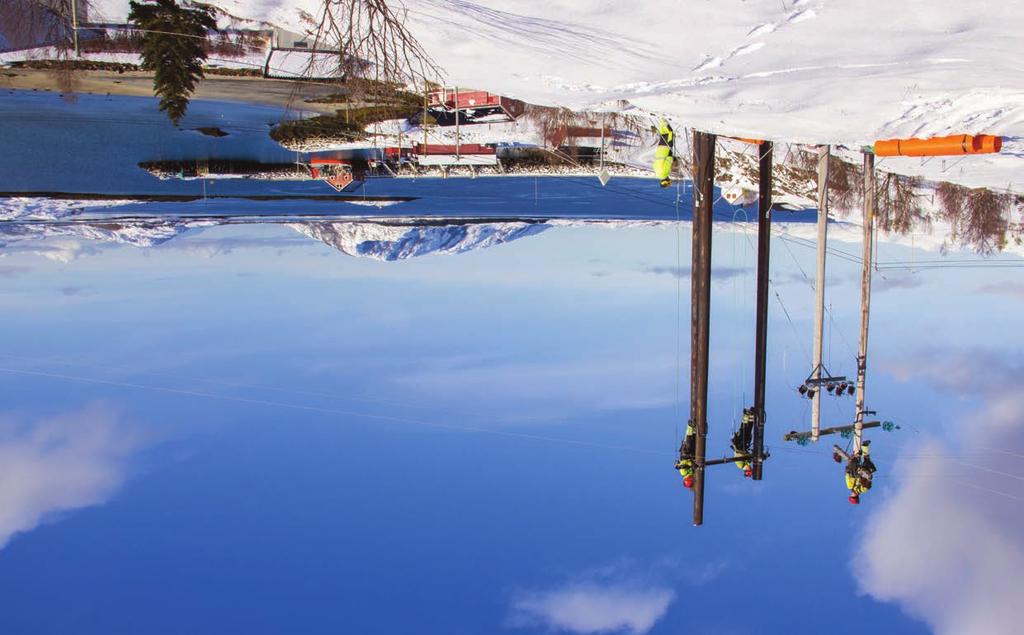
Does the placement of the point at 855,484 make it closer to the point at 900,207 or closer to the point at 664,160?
the point at 664,160

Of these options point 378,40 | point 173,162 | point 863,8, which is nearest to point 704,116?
point 863,8

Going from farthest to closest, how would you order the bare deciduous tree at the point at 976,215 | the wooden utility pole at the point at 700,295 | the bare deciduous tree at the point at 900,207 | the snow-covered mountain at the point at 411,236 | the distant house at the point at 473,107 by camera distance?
the bare deciduous tree at the point at 976,215, the bare deciduous tree at the point at 900,207, the snow-covered mountain at the point at 411,236, the distant house at the point at 473,107, the wooden utility pole at the point at 700,295

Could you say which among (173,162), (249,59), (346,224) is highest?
(249,59)

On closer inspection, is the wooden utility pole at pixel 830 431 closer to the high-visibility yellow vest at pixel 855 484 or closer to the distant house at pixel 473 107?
the high-visibility yellow vest at pixel 855 484

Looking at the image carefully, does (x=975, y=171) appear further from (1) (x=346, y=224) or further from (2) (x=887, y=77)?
(1) (x=346, y=224)

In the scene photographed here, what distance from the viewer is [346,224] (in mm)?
14188

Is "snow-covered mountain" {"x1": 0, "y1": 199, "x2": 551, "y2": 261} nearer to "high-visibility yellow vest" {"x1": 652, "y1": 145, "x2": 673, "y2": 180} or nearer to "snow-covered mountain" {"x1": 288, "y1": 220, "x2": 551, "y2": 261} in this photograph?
"snow-covered mountain" {"x1": 288, "y1": 220, "x2": 551, "y2": 261}

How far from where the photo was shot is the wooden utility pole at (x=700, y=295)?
7469 mm

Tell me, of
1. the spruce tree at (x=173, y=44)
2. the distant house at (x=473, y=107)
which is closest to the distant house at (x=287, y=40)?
the spruce tree at (x=173, y=44)

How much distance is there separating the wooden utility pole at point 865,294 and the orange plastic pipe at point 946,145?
1323mm

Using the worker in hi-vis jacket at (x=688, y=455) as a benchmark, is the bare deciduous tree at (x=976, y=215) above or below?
above

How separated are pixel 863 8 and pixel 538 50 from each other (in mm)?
2673

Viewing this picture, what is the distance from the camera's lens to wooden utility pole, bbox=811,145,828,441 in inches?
342

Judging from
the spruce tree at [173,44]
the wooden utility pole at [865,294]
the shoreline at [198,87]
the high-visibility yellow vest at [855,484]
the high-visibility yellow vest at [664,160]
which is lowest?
the high-visibility yellow vest at [855,484]
